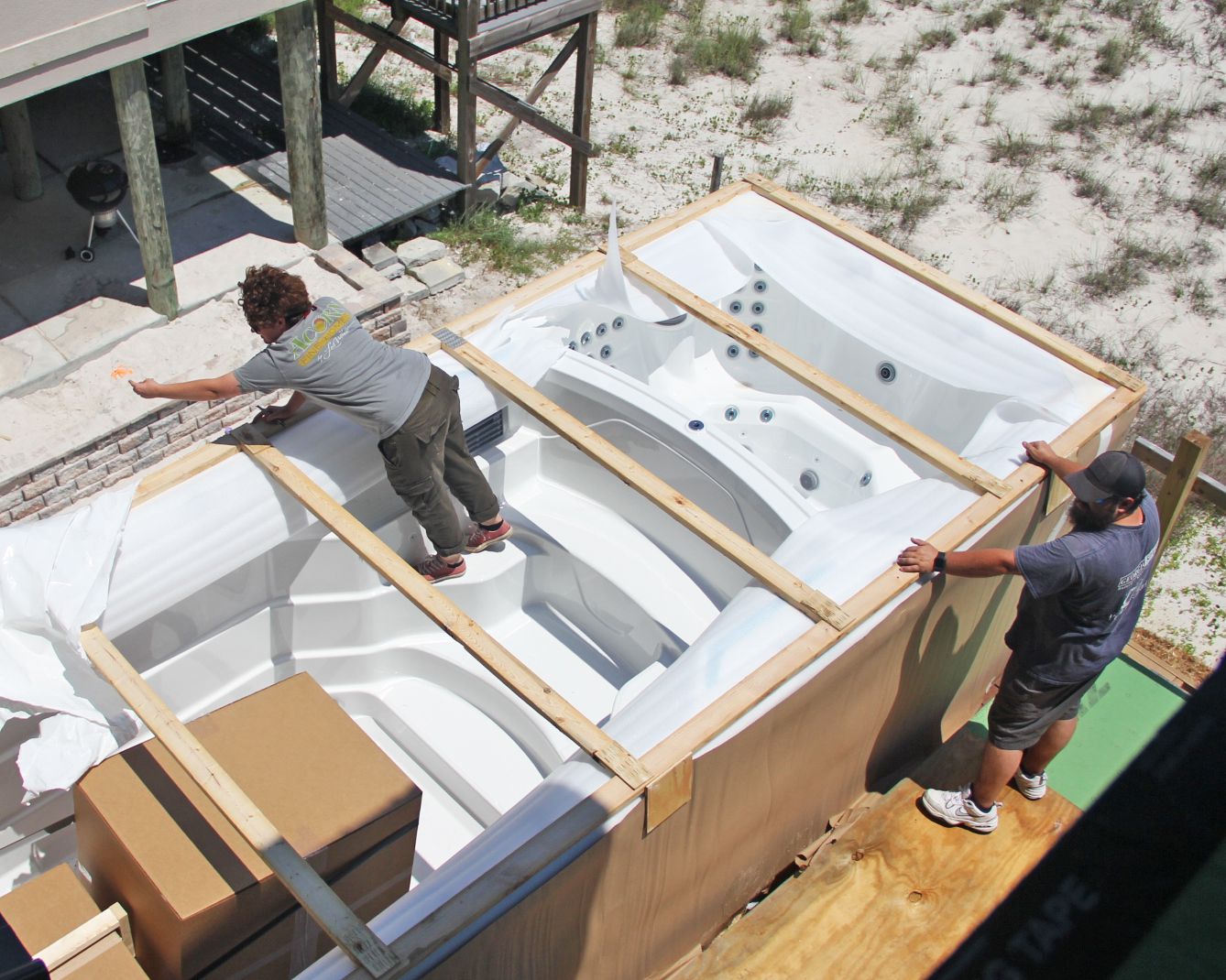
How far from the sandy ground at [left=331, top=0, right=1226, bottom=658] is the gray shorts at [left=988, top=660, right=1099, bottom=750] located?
119 inches

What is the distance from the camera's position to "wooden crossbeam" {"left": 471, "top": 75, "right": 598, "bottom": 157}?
7320 millimetres

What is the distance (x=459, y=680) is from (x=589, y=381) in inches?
45.1

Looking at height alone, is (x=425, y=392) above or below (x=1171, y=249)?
above

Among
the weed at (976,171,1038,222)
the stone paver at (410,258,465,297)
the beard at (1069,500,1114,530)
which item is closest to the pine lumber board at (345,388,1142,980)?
the beard at (1069,500,1114,530)

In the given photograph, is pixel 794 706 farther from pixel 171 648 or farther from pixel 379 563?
pixel 171 648

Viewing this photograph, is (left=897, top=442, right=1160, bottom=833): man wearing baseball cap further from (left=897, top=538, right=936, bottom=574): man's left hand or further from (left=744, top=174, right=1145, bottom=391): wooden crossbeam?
(left=744, top=174, right=1145, bottom=391): wooden crossbeam

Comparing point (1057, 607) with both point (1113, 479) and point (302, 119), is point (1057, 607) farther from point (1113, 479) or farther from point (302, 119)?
point (302, 119)

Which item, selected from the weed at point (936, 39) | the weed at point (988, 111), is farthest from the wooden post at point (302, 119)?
the weed at point (936, 39)

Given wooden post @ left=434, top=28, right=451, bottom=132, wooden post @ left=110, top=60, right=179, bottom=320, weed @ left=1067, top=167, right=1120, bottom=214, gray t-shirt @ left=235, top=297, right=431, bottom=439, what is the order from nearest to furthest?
1. gray t-shirt @ left=235, top=297, right=431, bottom=439
2. wooden post @ left=110, top=60, right=179, bottom=320
3. wooden post @ left=434, top=28, right=451, bottom=132
4. weed @ left=1067, top=167, right=1120, bottom=214

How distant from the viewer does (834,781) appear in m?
3.72

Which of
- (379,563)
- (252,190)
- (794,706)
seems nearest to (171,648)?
(379,563)

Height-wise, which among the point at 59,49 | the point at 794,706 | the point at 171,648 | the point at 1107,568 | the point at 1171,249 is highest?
the point at 59,49

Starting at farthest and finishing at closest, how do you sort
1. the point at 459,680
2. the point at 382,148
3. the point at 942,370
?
the point at 382,148 < the point at 942,370 < the point at 459,680

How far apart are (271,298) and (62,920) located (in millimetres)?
1803
